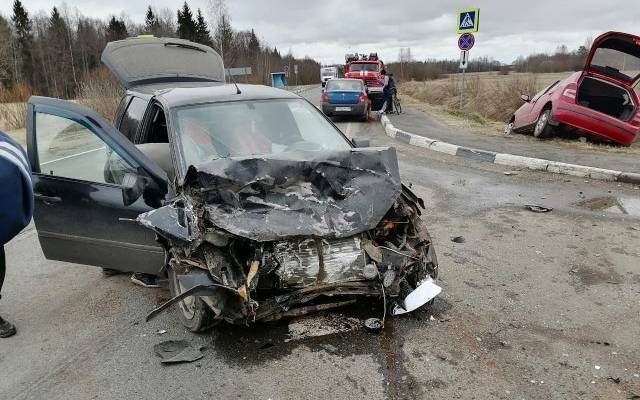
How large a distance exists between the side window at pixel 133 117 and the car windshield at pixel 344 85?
1245cm

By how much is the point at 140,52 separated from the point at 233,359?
4737mm

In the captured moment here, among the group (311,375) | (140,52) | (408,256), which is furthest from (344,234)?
(140,52)

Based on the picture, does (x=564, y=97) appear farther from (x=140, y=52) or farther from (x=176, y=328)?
(x=176, y=328)

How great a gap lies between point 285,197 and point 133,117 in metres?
2.48

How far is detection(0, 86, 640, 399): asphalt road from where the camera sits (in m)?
2.67

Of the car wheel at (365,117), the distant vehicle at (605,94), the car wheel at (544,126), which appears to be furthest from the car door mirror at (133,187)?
the car wheel at (365,117)

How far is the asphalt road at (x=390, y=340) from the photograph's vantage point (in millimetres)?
2674

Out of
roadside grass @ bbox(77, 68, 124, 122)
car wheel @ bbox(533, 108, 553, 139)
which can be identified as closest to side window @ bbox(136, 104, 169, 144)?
car wheel @ bbox(533, 108, 553, 139)

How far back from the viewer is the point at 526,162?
8680mm

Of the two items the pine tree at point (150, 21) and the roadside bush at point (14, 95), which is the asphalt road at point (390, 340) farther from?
the pine tree at point (150, 21)

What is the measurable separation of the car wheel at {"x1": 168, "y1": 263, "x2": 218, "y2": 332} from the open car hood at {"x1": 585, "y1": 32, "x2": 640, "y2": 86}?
9.97 metres

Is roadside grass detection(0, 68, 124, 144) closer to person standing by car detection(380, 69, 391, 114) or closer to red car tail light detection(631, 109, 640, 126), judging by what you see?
person standing by car detection(380, 69, 391, 114)

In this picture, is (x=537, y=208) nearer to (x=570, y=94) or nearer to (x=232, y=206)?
(x=232, y=206)

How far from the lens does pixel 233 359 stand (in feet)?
9.70
